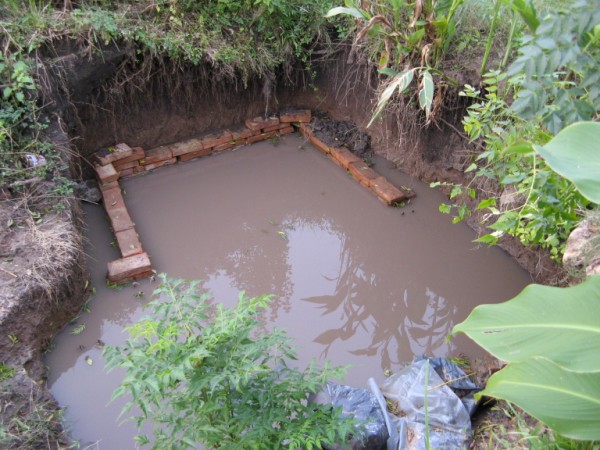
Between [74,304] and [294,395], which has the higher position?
[294,395]

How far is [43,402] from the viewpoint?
2.61 m

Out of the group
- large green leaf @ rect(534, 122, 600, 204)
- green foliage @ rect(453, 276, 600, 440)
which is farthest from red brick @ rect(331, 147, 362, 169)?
green foliage @ rect(453, 276, 600, 440)

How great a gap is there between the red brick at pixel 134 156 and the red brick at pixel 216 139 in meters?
0.57

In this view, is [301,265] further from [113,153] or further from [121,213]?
[113,153]

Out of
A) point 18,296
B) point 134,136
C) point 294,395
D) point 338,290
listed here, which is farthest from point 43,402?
point 134,136

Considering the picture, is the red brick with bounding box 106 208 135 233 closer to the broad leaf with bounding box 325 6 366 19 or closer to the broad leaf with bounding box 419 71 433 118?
the broad leaf with bounding box 325 6 366 19

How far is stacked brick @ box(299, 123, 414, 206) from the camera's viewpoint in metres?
4.14

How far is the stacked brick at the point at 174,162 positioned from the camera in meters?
3.55

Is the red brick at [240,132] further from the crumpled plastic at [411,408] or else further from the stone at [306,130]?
the crumpled plastic at [411,408]

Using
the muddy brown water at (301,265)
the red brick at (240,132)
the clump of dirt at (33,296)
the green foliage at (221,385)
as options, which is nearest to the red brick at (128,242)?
the muddy brown water at (301,265)

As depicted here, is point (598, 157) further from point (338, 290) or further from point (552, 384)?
point (338, 290)

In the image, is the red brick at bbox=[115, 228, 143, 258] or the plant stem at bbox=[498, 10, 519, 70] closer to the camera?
the plant stem at bbox=[498, 10, 519, 70]

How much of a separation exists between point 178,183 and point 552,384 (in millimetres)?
3518

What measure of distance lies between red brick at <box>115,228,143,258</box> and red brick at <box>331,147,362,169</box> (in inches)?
74.9
